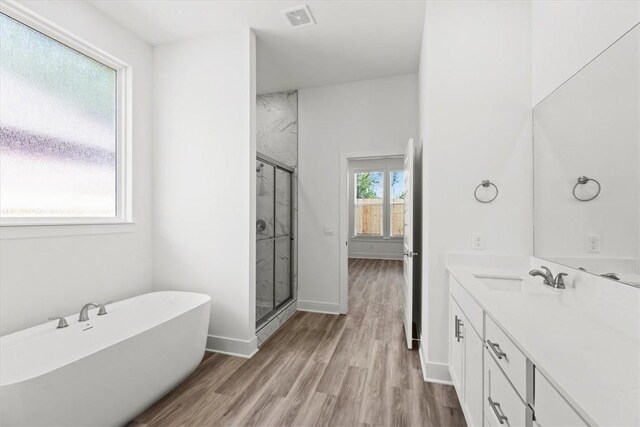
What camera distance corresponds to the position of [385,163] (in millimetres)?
7805

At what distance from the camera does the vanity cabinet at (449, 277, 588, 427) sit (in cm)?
81

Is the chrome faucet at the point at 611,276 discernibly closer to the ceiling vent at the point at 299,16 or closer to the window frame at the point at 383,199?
the ceiling vent at the point at 299,16

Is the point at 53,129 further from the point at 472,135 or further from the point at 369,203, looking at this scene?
the point at 369,203

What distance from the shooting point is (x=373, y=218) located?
26.5 feet

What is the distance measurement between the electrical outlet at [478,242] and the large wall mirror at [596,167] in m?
0.34

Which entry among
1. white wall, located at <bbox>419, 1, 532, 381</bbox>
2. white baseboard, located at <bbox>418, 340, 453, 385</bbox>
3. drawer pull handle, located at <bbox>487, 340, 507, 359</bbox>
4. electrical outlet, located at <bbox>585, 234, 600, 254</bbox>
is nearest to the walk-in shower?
white baseboard, located at <bbox>418, 340, 453, 385</bbox>

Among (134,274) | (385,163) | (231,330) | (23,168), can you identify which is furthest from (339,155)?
(385,163)

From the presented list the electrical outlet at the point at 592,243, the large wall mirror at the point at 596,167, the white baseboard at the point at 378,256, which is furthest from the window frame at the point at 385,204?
the electrical outlet at the point at 592,243

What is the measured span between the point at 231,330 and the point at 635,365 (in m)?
2.55

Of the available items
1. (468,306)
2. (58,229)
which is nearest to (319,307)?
(468,306)

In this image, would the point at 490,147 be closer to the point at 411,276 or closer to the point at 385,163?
the point at 411,276

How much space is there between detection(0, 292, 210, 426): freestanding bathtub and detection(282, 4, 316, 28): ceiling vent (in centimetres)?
245

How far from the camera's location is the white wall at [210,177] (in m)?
2.59

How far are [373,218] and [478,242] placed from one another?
5981mm
